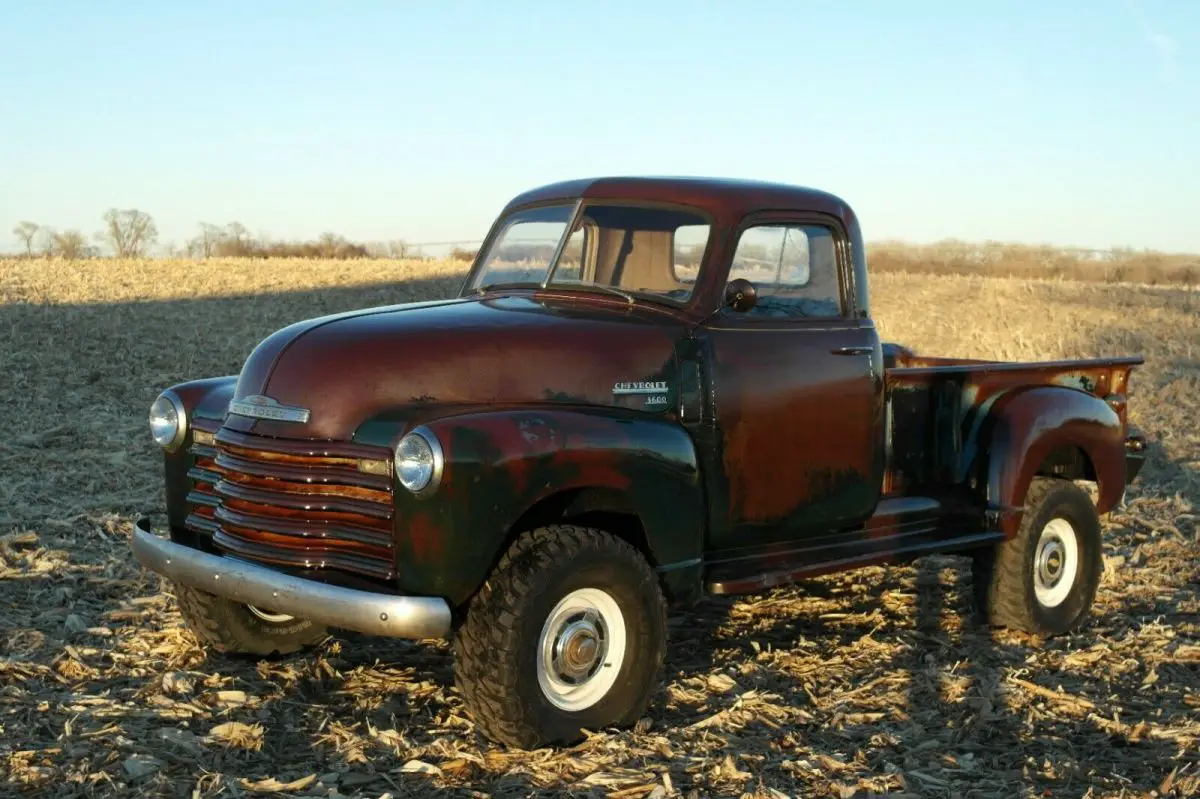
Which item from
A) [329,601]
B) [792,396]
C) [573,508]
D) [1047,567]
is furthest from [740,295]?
[1047,567]

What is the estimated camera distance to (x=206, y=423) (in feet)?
18.0

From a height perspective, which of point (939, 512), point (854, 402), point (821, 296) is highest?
point (821, 296)

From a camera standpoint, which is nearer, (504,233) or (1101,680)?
(1101,680)

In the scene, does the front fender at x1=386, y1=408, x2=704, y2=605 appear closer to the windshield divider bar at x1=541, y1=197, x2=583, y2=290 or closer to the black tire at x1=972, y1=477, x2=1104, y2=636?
the windshield divider bar at x1=541, y1=197, x2=583, y2=290

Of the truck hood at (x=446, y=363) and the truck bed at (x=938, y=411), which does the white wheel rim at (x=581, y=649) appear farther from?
the truck bed at (x=938, y=411)

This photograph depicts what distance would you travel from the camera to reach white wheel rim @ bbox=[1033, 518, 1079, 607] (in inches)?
270

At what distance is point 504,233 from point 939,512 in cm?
261

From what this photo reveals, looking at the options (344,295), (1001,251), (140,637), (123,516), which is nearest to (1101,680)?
(140,637)

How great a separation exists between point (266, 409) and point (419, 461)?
834 millimetres

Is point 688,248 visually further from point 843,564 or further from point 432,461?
point 432,461

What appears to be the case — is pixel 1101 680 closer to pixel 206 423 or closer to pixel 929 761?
pixel 929 761

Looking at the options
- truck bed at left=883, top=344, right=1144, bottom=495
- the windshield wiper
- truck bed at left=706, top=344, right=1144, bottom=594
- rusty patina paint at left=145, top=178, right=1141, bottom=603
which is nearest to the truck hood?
rusty patina paint at left=145, top=178, right=1141, bottom=603

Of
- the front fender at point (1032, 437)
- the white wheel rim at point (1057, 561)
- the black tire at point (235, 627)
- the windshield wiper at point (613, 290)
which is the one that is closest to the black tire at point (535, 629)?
the windshield wiper at point (613, 290)

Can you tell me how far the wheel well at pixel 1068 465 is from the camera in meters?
6.98
